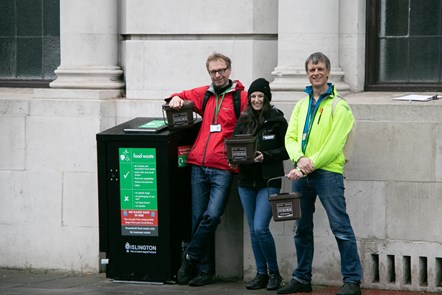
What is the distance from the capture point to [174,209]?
426 inches

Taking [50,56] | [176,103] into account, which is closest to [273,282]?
[176,103]

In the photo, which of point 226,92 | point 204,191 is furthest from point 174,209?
point 226,92

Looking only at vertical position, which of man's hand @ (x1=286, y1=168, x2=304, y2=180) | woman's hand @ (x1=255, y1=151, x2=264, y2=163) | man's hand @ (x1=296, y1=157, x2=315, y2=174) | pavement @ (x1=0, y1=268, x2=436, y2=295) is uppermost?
woman's hand @ (x1=255, y1=151, x2=264, y2=163)

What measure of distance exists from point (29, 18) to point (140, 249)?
321 cm

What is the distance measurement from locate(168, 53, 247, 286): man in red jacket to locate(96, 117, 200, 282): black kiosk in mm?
144

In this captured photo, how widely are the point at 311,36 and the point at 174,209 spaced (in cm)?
209

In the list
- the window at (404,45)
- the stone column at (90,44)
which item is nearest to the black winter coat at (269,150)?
the window at (404,45)

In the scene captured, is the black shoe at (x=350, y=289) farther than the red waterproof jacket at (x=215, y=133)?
No

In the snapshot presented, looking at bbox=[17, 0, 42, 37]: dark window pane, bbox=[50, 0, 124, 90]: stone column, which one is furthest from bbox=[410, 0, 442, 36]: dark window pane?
bbox=[17, 0, 42, 37]: dark window pane

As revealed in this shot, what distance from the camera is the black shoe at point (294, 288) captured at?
1034 cm

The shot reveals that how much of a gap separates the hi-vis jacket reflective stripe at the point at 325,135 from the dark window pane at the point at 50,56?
11.6 feet

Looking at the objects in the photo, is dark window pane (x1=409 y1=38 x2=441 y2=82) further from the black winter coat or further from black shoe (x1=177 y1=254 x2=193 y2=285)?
black shoe (x1=177 y1=254 x2=193 y2=285)

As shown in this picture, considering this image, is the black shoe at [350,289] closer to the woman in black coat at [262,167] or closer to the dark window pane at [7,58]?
the woman in black coat at [262,167]

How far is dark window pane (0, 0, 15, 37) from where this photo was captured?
12711mm
